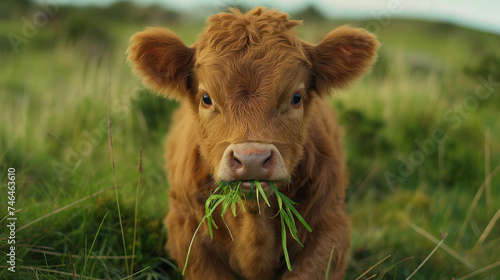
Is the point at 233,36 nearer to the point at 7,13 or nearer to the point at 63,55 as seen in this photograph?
the point at 63,55

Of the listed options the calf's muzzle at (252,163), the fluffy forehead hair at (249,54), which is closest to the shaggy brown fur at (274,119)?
the fluffy forehead hair at (249,54)

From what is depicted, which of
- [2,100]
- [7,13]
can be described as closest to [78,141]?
[2,100]

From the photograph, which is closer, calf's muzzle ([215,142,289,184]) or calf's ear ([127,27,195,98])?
calf's muzzle ([215,142,289,184])

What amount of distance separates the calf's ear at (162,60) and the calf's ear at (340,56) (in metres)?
0.92

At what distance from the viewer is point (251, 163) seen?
2600 mm

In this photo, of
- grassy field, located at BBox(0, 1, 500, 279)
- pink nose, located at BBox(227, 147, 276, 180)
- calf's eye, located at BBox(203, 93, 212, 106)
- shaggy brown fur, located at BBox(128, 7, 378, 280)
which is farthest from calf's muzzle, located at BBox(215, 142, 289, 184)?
grassy field, located at BBox(0, 1, 500, 279)

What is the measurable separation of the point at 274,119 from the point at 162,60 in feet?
3.36

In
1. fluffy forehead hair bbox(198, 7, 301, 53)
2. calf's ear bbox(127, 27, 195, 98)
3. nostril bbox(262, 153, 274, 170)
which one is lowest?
nostril bbox(262, 153, 274, 170)

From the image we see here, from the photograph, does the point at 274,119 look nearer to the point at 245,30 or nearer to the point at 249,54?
the point at 249,54

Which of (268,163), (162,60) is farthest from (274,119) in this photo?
(162,60)

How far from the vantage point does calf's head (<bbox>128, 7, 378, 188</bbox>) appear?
2.82 metres

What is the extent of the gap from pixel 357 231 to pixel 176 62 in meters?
2.76

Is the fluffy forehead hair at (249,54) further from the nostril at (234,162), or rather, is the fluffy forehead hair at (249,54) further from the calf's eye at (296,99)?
the nostril at (234,162)

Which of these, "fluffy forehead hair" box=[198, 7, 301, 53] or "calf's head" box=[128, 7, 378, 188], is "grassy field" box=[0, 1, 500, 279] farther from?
"fluffy forehead hair" box=[198, 7, 301, 53]
